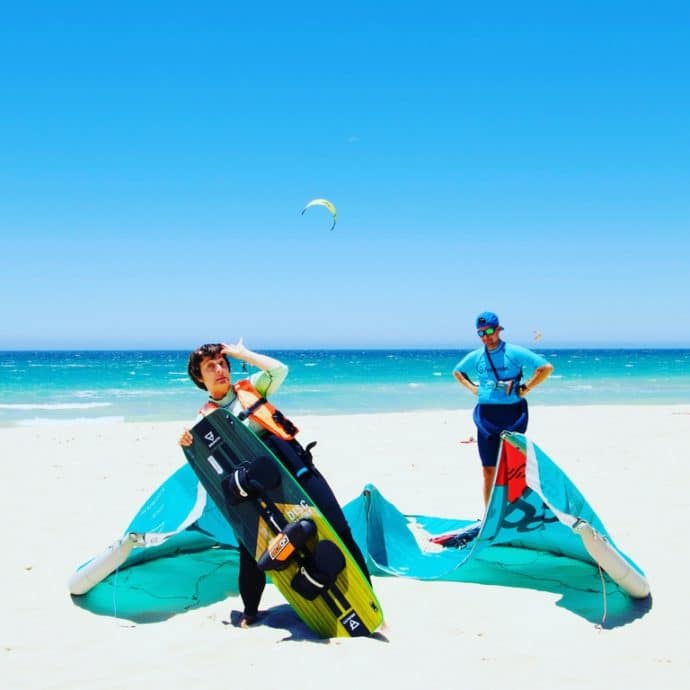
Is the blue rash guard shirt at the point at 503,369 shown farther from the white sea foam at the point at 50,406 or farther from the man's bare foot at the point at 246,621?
the white sea foam at the point at 50,406

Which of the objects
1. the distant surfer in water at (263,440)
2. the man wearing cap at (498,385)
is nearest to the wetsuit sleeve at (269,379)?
the distant surfer in water at (263,440)

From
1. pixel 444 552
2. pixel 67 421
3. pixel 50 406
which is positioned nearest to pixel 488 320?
pixel 444 552

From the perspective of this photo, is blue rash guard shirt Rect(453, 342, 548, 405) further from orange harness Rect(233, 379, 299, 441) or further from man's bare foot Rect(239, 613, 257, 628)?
man's bare foot Rect(239, 613, 257, 628)

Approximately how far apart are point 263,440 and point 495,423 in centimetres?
206

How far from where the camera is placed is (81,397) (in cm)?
2572

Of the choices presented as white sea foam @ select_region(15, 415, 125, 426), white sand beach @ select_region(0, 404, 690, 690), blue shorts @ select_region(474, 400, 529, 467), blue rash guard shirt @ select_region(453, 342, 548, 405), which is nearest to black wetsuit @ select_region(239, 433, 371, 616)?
white sand beach @ select_region(0, 404, 690, 690)

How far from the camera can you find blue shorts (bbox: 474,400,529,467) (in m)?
4.91

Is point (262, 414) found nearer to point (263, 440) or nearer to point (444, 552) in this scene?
point (263, 440)

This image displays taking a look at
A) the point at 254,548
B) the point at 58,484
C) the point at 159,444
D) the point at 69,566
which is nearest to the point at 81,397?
the point at 159,444

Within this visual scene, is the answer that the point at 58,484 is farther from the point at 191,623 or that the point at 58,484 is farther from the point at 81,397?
the point at 81,397

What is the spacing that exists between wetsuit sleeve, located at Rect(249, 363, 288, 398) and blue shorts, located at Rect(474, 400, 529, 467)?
188 cm

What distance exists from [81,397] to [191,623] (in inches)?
940

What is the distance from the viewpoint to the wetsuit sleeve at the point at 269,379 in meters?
3.56

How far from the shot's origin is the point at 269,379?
3.61 meters
